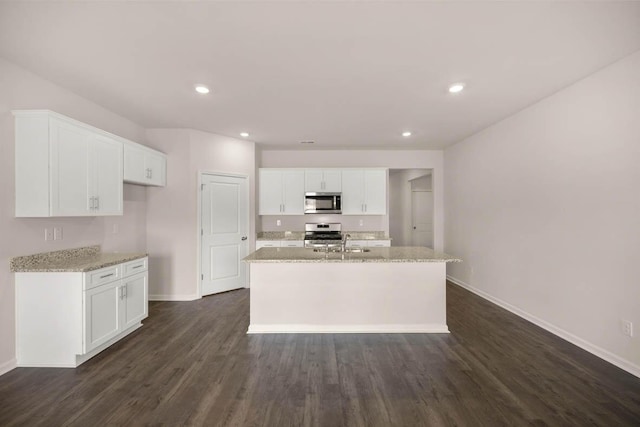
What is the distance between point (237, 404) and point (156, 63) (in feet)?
9.46

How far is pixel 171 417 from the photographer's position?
6.26ft

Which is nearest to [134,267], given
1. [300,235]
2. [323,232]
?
[300,235]

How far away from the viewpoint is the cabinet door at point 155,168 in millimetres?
3963

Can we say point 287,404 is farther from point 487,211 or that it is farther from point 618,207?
point 487,211

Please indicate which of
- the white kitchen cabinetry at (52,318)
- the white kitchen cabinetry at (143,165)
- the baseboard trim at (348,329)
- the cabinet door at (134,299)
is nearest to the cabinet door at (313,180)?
the white kitchen cabinetry at (143,165)

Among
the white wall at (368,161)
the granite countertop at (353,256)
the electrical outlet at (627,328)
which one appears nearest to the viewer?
the electrical outlet at (627,328)

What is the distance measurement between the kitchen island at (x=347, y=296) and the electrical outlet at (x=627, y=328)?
1.48 metres

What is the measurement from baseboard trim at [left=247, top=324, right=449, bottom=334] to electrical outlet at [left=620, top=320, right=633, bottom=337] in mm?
1483

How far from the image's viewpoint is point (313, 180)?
18.5 ft

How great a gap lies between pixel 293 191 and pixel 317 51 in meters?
3.50

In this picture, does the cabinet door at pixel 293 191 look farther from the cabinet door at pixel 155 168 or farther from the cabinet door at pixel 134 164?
the cabinet door at pixel 134 164

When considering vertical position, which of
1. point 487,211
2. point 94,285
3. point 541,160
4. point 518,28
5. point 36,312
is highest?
point 518,28

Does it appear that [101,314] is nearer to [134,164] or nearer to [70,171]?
[70,171]

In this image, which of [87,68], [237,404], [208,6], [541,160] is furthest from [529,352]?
[87,68]
